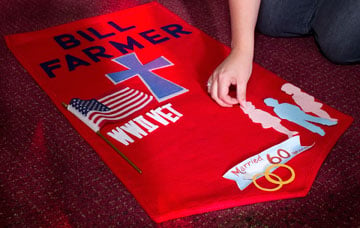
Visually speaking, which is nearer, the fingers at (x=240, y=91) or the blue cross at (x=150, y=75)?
the fingers at (x=240, y=91)

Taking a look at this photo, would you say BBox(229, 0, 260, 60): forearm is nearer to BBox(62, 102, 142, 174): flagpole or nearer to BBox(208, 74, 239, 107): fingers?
BBox(208, 74, 239, 107): fingers

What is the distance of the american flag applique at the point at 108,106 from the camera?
36.9 inches

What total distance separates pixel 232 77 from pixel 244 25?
0.46ft

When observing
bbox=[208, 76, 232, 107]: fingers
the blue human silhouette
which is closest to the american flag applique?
bbox=[208, 76, 232, 107]: fingers

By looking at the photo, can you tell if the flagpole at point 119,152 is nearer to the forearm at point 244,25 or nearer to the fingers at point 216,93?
the fingers at point 216,93

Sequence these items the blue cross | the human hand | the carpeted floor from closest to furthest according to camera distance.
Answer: the carpeted floor < the human hand < the blue cross

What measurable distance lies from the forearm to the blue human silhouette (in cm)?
14

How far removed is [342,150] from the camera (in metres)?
0.89

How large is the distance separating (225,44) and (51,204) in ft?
2.37

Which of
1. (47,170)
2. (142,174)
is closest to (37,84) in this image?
(47,170)

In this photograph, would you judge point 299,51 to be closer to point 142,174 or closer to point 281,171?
point 281,171

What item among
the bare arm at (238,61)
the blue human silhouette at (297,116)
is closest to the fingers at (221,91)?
the bare arm at (238,61)

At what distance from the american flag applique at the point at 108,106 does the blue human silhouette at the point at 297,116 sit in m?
0.30

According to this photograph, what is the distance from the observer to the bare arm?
891 mm
